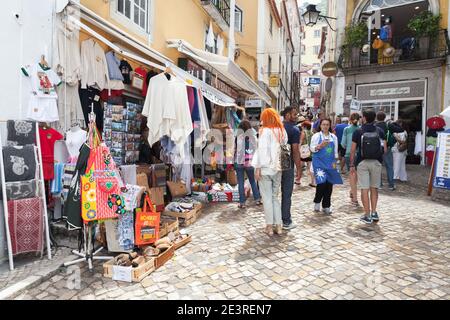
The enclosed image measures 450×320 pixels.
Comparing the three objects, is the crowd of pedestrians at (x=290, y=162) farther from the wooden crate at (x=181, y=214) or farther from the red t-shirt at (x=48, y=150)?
the red t-shirt at (x=48, y=150)

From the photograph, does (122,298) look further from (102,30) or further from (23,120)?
(102,30)

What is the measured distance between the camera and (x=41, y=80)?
14.5ft

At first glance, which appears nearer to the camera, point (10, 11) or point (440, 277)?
point (440, 277)

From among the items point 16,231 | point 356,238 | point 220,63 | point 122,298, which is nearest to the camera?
point 122,298

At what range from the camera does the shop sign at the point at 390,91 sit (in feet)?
51.1

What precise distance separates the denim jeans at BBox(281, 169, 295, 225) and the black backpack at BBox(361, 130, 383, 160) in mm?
1302

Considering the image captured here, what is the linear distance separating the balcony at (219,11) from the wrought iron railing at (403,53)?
Result: 7.14 meters

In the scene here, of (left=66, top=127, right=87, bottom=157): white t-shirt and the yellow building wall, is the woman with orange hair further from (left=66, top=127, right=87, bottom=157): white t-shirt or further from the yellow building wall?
the yellow building wall

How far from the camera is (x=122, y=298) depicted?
3.34m

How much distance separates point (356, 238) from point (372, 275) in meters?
1.31

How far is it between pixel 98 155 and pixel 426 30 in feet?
51.8

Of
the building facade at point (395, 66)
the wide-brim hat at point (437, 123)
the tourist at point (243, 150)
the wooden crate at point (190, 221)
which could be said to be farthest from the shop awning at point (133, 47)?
the building facade at point (395, 66)

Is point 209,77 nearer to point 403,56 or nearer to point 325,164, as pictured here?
point 325,164

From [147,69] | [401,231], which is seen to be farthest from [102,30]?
[401,231]
